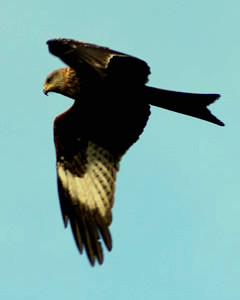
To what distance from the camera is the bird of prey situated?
11062 mm

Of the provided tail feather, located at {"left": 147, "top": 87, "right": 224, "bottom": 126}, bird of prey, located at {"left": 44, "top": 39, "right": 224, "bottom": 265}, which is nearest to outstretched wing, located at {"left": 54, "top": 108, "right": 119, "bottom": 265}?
bird of prey, located at {"left": 44, "top": 39, "right": 224, "bottom": 265}

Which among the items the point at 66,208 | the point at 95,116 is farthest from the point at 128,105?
the point at 66,208

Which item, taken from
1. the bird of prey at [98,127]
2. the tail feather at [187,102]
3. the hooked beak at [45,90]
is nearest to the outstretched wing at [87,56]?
the bird of prey at [98,127]

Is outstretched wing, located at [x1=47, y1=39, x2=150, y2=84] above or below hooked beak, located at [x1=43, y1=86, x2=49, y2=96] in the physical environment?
below

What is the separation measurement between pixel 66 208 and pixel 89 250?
2.61ft

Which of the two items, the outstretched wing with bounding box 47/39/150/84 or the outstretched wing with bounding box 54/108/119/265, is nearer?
the outstretched wing with bounding box 47/39/150/84

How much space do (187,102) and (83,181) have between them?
1697mm

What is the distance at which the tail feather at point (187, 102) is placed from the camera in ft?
36.9

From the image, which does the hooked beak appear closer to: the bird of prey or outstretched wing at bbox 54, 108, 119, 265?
the bird of prey

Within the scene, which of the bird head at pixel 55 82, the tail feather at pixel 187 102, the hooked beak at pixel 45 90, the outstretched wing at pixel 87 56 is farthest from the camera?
the hooked beak at pixel 45 90

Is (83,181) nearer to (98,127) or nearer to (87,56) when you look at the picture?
(98,127)

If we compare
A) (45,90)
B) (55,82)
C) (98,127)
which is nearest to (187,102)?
(98,127)

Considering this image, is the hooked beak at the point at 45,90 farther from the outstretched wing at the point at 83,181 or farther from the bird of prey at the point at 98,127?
the outstretched wing at the point at 83,181

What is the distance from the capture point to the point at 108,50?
9969 millimetres
